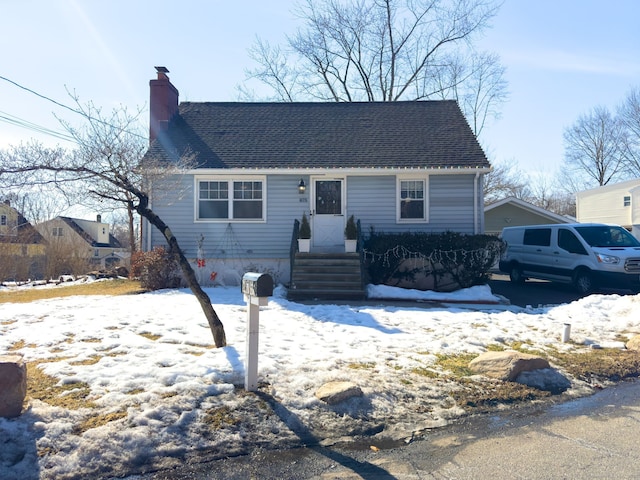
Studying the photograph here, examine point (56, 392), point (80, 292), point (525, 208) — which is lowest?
point (56, 392)

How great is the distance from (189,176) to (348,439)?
38.4ft

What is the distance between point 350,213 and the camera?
14500 mm

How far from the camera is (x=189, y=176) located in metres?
14.3

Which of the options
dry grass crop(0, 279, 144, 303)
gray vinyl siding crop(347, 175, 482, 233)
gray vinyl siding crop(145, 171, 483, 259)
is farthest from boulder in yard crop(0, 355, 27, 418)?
gray vinyl siding crop(347, 175, 482, 233)

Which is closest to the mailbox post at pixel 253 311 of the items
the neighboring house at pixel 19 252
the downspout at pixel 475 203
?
the downspout at pixel 475 203

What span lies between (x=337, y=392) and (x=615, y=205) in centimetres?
A: 3218

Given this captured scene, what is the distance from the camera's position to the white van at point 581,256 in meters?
12.2

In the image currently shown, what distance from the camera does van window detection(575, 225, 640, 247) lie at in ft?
42.8

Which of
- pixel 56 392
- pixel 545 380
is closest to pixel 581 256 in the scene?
pixel 545 380

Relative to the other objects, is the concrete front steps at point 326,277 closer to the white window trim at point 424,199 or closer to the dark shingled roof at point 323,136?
the white window trim at point 424,199

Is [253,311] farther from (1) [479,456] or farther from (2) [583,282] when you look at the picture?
(2) [583,282]

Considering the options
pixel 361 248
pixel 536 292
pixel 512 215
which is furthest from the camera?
pixel 512 215

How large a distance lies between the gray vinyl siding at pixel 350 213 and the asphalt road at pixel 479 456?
10.3 metres

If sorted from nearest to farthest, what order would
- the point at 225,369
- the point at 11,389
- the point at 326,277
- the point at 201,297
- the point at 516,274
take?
the point at 11,389 < the point at 225,369 < the point at 201,297 < the point at 326,277 < the point at 516,274
